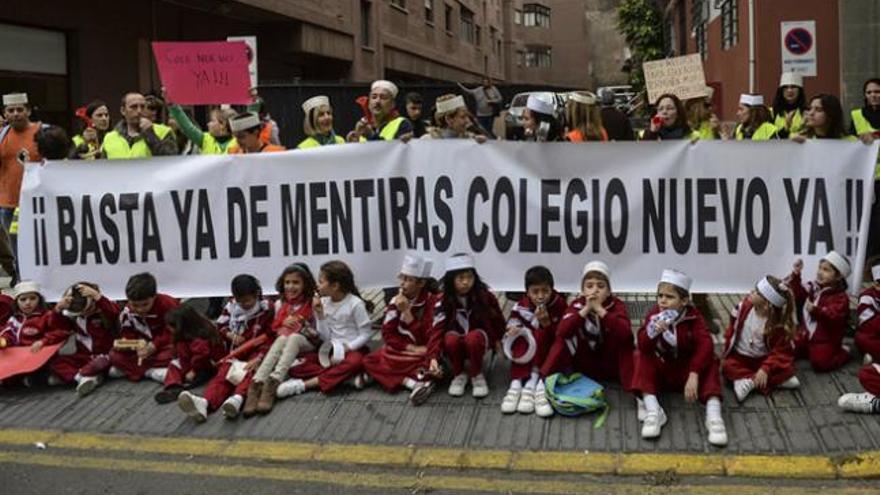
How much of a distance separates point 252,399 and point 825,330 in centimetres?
330

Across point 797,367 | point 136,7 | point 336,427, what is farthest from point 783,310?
point 136,7

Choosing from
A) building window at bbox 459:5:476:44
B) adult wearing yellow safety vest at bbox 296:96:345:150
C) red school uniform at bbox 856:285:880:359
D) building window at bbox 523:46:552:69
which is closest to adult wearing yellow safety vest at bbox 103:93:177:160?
adult wearing yellow safety vest at bbox 296:96:345:150

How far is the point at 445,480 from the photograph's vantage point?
444cm

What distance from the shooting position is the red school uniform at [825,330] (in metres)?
5.33

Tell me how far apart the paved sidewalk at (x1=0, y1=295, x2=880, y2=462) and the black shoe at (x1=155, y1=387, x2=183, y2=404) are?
1.6 inches

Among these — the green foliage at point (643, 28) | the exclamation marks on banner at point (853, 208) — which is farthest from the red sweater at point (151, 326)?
the green foliage at point (643, 28)

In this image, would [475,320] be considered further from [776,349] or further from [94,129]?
[94,129]

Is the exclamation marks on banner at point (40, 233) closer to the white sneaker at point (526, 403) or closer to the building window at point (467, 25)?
the white sneaker at point (526, 403)

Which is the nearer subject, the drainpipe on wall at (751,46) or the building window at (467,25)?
the drainpipe on wall at (751,46)

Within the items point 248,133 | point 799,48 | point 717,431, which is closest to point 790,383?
point 717,431

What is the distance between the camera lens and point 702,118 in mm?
6949

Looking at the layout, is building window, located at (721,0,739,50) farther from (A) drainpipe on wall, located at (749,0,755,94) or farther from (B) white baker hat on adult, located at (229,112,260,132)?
(B) white baker hat on adult, located at (229,112,260,132)

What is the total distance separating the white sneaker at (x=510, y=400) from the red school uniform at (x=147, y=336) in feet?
7.26

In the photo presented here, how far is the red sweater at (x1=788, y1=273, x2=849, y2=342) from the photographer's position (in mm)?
5324
